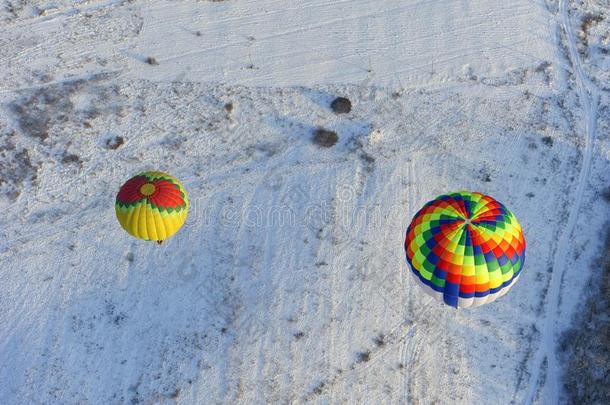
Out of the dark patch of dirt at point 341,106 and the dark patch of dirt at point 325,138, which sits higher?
the dark patch of dirt at point 341,106

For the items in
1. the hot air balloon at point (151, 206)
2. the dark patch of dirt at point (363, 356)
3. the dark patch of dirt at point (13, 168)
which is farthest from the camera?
the dark patch of dirt at point (13, 168)

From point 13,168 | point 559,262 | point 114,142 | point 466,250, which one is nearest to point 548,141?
point 559,262

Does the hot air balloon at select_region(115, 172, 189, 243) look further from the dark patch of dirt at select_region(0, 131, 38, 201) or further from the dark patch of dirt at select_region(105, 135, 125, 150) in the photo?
the dark patch of dirt at select_region(0, 131, 38, 201)

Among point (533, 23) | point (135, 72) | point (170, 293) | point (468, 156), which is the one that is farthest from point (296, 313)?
point (533, 23)

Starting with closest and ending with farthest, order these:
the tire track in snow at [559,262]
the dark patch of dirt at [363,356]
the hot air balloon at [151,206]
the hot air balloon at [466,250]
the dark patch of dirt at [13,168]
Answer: the hot air balloon at [466,250] → the hot air balloon at [151,206] → the tire track in snow at [559,262] → the dark patch of dirt at [363,356] → the dark patch of dirt at [13,168]

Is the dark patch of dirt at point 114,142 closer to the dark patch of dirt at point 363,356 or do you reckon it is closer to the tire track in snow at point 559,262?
the dark patch of dirt at point 363,356

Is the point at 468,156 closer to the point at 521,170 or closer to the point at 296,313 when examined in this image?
the point at 521,170

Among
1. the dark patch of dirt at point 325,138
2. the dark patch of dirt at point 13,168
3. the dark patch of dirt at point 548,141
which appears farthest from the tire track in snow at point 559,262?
the dark patch of dirt at point 13,168

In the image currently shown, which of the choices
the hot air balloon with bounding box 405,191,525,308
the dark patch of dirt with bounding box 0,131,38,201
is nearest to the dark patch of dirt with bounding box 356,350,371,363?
the hot air balloon with bounding box 405,191,525,308
